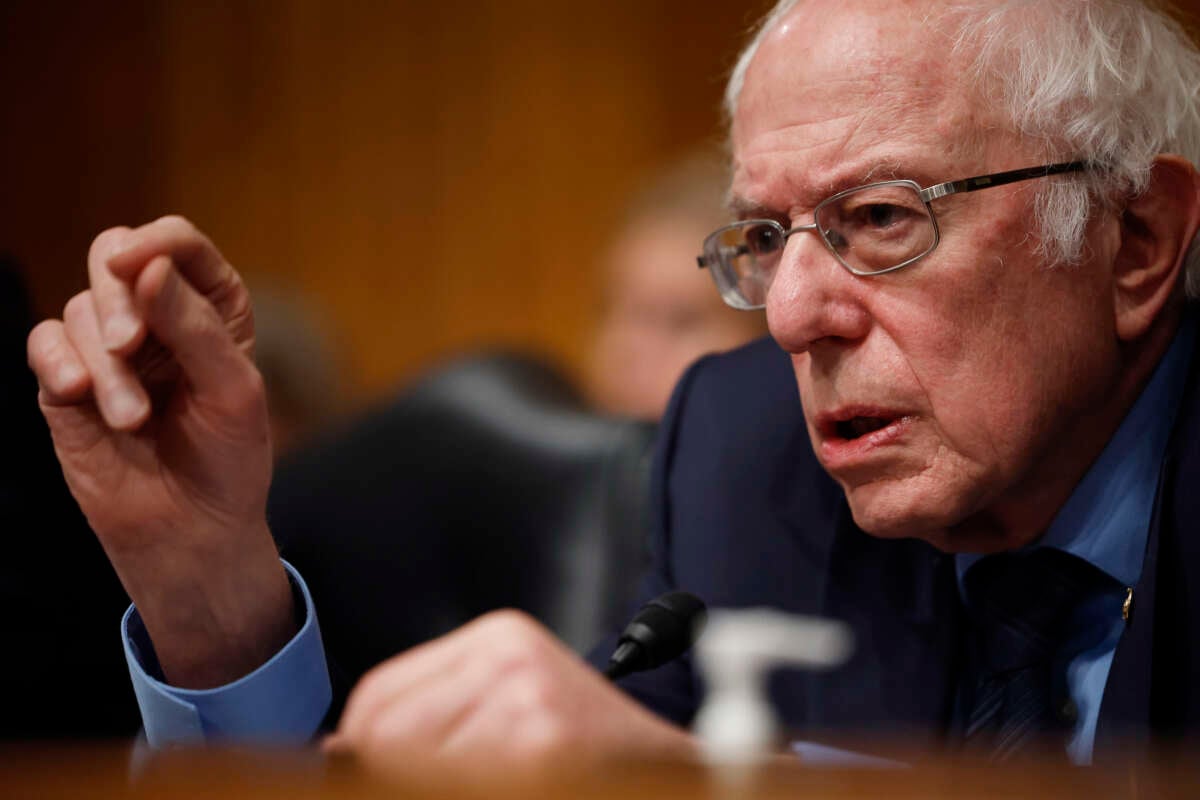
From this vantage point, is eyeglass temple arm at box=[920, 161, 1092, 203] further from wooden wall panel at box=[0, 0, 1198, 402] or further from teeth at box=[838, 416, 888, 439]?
wooden wall panel at box=[0, 0, 1198, 402]

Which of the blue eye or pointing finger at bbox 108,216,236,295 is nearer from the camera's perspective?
pointing finger at bbox 108,216,236,295

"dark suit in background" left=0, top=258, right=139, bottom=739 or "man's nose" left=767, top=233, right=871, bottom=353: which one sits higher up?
"man's nose" left=767, top=233, right=871, bottom=353

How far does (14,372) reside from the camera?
4.07 ft

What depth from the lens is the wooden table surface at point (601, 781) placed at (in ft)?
1.62

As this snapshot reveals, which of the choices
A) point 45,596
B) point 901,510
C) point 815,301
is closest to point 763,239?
point 815,301

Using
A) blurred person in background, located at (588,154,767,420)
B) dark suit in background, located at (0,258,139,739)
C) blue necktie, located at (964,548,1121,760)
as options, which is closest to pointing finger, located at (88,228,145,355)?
dark suit in background, located at (0,258,139,739)

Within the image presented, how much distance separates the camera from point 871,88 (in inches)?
43.5

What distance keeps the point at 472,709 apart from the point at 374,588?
82 cm

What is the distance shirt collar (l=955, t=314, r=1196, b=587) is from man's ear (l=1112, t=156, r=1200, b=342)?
0.21 ft

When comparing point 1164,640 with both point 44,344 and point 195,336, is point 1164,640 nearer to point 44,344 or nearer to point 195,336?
point 195,336

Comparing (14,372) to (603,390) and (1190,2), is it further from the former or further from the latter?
(1190,2)

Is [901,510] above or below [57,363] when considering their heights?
below

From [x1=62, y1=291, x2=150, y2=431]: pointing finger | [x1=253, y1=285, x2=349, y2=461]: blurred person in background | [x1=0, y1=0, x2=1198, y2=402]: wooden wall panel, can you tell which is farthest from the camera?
[x1=0, y1=0, x2=1198, y2=402]: wooden wall panel

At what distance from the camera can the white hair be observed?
1104 mm
